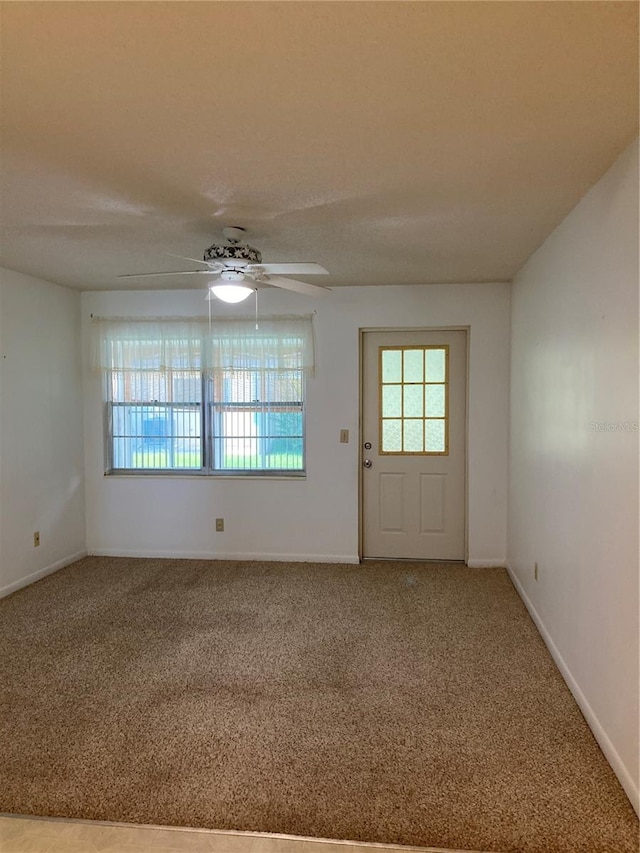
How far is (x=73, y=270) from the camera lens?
3.87 metres

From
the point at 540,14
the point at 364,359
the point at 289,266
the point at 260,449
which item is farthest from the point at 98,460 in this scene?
the point at 540,14

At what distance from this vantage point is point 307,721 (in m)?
2.30

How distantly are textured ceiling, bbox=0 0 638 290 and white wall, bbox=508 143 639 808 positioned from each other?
0.96 ft

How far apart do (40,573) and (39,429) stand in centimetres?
117

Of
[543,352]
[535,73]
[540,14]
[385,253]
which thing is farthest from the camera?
[385,253]

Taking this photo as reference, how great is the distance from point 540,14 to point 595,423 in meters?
1.55

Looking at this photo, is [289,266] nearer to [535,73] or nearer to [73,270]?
[535,73]

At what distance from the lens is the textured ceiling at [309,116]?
1.32 metres

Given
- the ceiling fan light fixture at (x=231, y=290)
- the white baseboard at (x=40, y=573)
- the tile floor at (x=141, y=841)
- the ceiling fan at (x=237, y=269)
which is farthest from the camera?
the white baseboard at (x=40, y=573)

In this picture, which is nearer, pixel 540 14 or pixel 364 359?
pixel 540 14

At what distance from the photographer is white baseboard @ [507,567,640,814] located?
6.02 feet

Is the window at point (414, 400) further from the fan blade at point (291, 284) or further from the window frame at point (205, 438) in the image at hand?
→ the fan blade at point (291, 284)

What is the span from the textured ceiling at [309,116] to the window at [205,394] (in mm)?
1505

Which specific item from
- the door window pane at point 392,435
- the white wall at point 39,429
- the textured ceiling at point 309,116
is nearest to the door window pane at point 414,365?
the door window pane at point 392,435
